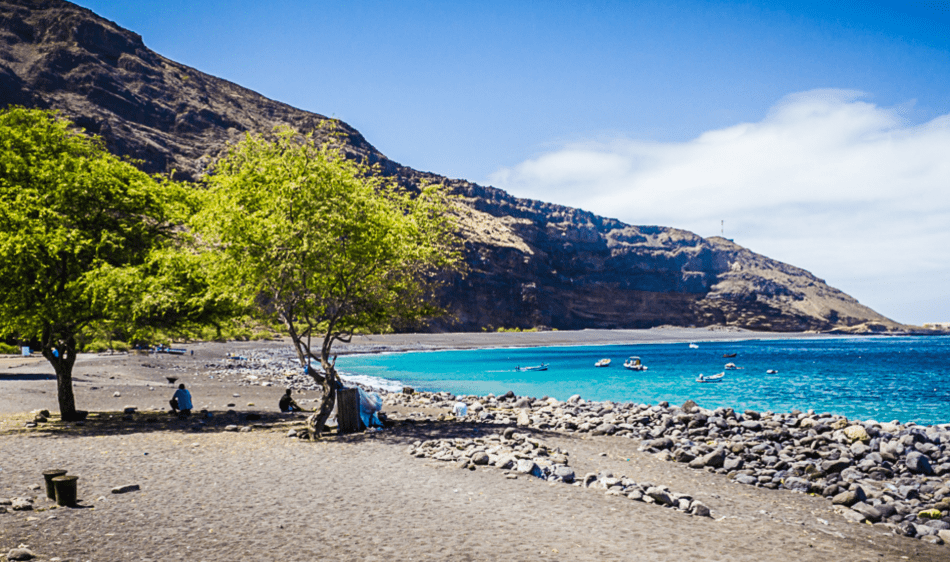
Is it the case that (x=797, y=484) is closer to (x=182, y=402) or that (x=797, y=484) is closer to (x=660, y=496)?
(x=660, y=496)

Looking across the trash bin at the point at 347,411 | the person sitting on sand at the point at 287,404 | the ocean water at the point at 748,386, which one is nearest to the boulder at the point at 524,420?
the trash bin at the point at 347,411

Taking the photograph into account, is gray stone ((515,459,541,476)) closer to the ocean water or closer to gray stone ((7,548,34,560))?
gray stone ((7,548,34,560))

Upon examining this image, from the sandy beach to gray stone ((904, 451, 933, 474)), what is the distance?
4.56 m

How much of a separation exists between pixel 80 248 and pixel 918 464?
24682 millimetres

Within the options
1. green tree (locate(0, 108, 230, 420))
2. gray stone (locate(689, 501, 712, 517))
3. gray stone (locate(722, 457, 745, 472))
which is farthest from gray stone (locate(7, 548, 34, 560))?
gray stone (locate(722, 457, 745, 472))

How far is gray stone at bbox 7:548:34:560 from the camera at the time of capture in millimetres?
6941

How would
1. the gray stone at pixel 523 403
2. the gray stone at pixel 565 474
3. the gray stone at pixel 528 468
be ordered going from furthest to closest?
the gray stone at pixel 523 403 → the gray stone at pixel 528 468 → the gray stone at pixel 565 474

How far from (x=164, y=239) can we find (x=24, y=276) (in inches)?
176

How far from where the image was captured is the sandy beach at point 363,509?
786 cm

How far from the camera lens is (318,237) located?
16.9 meters

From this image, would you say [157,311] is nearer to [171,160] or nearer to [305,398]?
[305,398]

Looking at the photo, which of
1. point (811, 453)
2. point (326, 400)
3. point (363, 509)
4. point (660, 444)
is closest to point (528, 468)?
point (363, 509)

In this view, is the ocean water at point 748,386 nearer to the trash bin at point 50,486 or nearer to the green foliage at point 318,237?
the green foliage at point 318,237

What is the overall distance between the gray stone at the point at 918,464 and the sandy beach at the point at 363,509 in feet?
14.9
